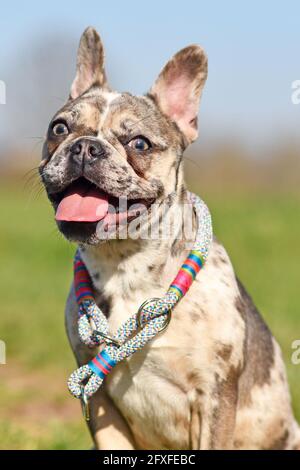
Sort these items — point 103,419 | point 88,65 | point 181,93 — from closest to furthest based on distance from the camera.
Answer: point 103,419 < point 181,93 < point 88,65

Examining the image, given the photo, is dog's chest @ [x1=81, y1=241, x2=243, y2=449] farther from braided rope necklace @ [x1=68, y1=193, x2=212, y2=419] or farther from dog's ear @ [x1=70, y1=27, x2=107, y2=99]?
dog's ear @ [x1=70, y1=27, x2=107, y2=99]

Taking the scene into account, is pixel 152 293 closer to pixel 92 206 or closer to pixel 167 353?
pixel 167 353

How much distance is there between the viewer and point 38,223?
58.6 ft

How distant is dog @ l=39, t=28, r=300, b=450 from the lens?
4234 mm

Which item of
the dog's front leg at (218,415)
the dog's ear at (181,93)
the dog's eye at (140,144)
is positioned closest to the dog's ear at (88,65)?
the dog's ear at (181,93)

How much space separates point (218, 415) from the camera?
4434mm

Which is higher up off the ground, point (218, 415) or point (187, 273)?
point (187, 273)

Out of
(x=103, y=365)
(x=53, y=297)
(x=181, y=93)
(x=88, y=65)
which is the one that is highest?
(x=88, y=65)

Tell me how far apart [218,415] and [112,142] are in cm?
162

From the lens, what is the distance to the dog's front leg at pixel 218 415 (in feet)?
14.5

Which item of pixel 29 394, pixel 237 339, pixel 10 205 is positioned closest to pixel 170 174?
pixel 237 339

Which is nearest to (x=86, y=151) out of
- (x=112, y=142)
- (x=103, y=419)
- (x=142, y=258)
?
(x=112, y=142)
